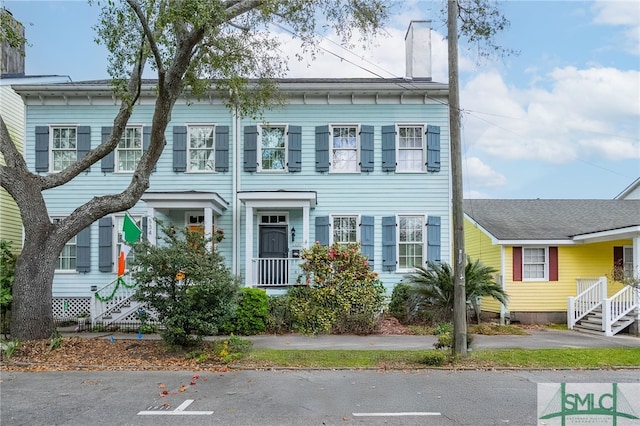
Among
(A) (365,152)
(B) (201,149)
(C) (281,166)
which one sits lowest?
(C) (281,166)

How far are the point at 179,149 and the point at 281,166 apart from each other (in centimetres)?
332

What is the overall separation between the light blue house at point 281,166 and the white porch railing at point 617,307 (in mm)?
4678

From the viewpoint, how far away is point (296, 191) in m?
15.1

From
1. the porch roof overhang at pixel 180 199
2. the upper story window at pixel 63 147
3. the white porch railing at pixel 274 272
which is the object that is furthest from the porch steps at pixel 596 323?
the upper story window at pixel 63 147

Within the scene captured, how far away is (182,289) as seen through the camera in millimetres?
9836

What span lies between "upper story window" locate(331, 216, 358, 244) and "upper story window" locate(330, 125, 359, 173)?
Answer: 1560 millimetres

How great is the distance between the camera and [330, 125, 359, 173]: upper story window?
16.5m

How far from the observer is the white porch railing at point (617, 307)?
44.5ft

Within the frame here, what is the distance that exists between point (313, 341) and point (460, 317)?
3938 millimetres

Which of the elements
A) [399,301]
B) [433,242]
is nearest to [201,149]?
[399,301]

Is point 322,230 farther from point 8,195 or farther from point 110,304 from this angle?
point 8,195

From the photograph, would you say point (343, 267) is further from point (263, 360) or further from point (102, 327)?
point (102, 327)

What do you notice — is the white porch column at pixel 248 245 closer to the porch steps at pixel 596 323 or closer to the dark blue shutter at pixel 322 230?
the dark blue shutter at pixel 322 230

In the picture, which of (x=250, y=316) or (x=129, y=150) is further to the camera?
(x=129, y=150)
